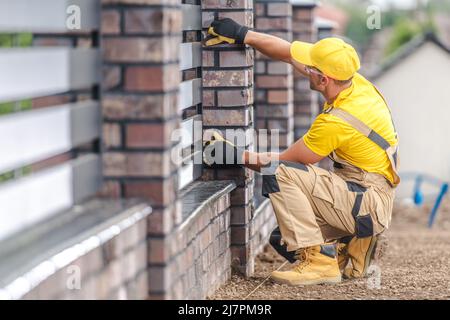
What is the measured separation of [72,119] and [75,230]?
54 centimetres

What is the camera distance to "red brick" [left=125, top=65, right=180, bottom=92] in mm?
4539

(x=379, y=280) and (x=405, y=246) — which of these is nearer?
(x=379, y=280)

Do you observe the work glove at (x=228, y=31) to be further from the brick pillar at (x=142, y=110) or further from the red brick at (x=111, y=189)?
the red brick at (x=111, y=189)

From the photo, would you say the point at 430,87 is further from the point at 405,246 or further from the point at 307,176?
Answer: the point at 307,176

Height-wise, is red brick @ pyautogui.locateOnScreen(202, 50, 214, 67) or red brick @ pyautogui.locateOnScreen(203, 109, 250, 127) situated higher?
red brick @ pyautogui.locateOnScreen(202, 50, 214, 67)

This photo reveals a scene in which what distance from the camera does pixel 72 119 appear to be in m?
4.38

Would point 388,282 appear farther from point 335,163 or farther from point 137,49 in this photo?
point 137,49

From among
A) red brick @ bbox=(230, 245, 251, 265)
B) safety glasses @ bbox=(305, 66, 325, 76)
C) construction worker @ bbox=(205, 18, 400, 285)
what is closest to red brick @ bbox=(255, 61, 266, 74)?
construction worker @ bbox=(205, 18, 400, 285)

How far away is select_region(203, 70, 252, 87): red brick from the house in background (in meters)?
11.5

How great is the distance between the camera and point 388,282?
21.7ft
